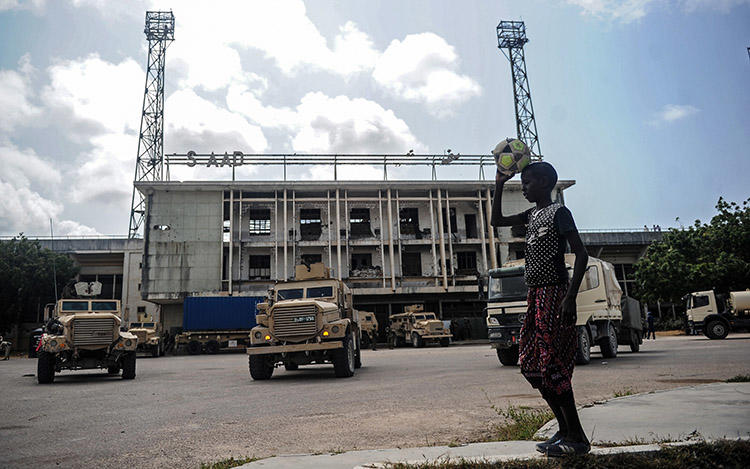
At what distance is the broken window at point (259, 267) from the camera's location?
38.4 meters

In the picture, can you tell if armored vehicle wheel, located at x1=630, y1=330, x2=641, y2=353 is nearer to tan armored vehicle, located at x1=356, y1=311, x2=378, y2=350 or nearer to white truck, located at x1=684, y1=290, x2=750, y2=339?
white truck, located at x1=684, y1=290, x2=750, y2=339

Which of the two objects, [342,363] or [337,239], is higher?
[337,239]

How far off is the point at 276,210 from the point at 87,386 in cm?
2612

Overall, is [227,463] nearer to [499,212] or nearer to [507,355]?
[499,212]

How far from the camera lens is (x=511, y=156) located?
470 centimetres

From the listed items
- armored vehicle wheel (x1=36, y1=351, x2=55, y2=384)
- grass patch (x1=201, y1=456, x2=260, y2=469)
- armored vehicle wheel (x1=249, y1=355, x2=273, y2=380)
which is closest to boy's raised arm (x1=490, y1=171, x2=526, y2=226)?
grass patch (x1=201, y1=456, x2=260, y2=469)

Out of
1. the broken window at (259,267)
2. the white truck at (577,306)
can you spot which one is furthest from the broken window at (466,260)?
the white truck at (577,306)

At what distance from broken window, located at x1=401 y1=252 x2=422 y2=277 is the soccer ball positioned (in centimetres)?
3505

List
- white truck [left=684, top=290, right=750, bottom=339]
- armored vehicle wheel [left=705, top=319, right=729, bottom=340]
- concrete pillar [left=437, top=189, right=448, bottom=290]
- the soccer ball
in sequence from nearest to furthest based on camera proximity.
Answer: the soccer ball → armored vehicle wheel [left=705, top=319, right=729, bottom=340] → white truck [left=684, top=290, right=750, bottom=339] → concrete pillar [left=437, top=189, right=448, bottom=290]

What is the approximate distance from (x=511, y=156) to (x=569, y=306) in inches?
59.7

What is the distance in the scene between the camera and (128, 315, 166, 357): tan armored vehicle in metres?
27.3

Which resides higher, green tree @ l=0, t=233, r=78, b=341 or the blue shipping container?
green tree @ l=0, t=233, r=78, b=341

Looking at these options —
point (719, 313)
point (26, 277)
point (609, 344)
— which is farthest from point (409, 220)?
point (609, 344)

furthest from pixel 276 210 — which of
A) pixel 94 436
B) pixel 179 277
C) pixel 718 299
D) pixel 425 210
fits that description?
pixel 94 436
